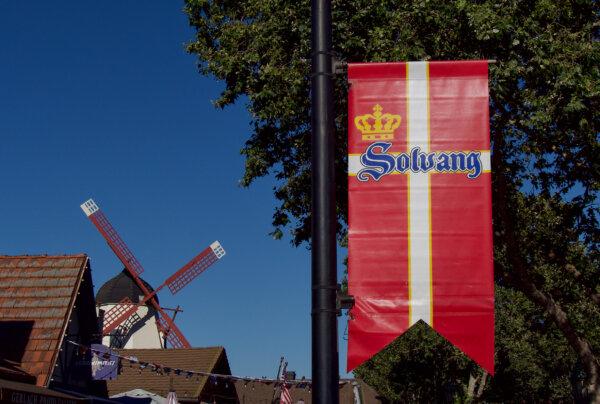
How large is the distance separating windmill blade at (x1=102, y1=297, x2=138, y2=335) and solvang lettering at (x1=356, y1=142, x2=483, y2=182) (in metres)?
53.4

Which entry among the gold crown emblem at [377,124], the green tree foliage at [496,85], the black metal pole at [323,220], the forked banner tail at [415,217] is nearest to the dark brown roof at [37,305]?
the green tree foliage at [496,85]

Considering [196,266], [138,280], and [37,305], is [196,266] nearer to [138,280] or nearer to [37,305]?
[138,280]

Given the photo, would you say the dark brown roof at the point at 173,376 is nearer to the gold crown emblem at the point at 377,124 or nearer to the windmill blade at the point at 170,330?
the windmill blade at the point at 170,330

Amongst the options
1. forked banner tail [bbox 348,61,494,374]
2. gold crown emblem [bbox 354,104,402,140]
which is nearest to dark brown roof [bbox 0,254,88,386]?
forked banner tail [bbox 348,61,494,374]

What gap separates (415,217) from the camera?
617cm

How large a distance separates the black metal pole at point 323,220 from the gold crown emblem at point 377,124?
652mm

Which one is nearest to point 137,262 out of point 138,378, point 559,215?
point 138,378

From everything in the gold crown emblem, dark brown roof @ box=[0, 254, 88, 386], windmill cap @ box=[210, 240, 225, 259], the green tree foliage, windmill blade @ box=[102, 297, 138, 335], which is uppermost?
windmill cap @ box=[210, 240, 225, 259]

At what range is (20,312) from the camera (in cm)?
2116

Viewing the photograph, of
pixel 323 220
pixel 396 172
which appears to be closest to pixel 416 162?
pixel 396 172

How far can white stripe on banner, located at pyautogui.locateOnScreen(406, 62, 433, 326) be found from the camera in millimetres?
6125

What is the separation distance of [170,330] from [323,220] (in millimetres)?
51797

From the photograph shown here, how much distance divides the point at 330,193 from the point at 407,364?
4178 cm

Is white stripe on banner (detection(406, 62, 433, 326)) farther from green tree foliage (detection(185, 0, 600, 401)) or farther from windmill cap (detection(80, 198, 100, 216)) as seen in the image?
windmill cap (detection(80, 198, 100, 216))
